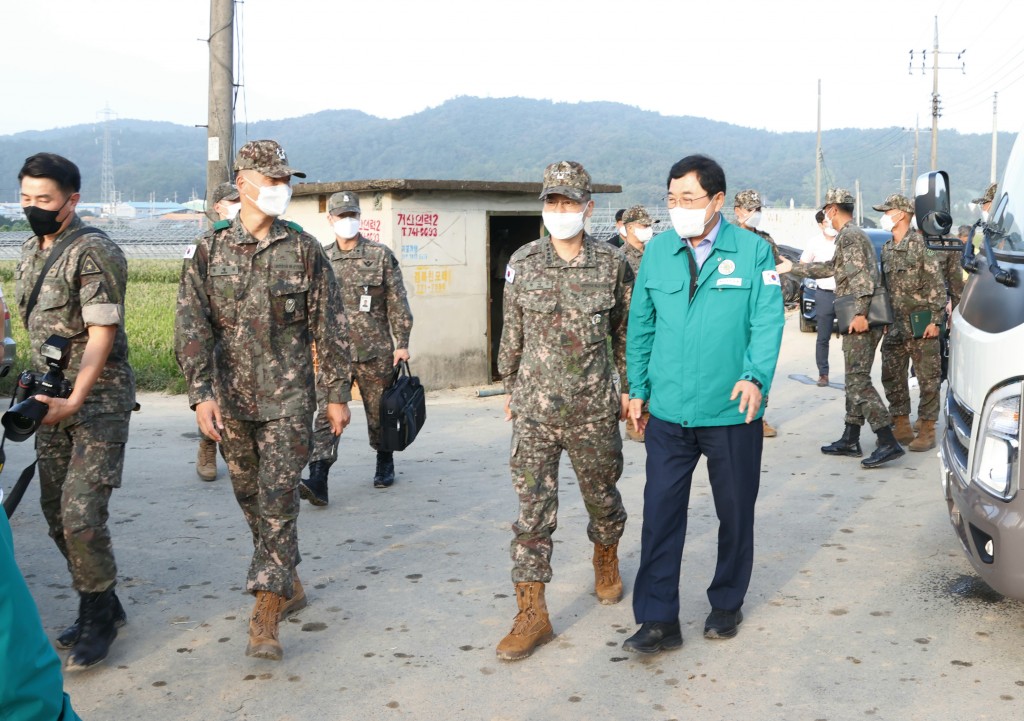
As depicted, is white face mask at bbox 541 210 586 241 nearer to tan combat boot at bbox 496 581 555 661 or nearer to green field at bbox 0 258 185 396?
tan combat boot at bbox 496 581 555 661

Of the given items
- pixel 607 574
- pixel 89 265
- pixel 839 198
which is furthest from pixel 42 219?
pixel 839 198

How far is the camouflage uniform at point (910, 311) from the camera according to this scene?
8.15m

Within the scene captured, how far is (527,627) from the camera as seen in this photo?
14.8 ft

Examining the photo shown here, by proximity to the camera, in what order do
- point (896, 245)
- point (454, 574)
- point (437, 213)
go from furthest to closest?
point (437, 213), point (896, 245), point (454, 574)

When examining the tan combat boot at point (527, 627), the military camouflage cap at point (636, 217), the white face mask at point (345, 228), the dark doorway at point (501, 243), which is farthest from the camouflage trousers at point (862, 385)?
the dark doorway at point (501, 243)

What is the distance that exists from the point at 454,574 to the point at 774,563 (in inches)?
64.5

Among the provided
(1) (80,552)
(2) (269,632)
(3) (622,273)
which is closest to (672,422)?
(3) (622,273)

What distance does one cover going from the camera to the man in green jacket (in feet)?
14.4

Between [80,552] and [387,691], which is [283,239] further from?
[387,691]

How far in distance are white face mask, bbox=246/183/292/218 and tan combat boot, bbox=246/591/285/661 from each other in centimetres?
155

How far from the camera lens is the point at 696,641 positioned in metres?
4.62

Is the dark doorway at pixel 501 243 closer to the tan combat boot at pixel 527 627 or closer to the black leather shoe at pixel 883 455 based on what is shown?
the black leather shoe at pixel 883 455

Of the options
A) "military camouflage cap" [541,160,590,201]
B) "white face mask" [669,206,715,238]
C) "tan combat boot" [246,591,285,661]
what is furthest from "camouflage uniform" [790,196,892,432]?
"tan combat boot" [246,591,285,661]

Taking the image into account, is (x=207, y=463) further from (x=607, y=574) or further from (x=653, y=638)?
(x=653, y=638)
